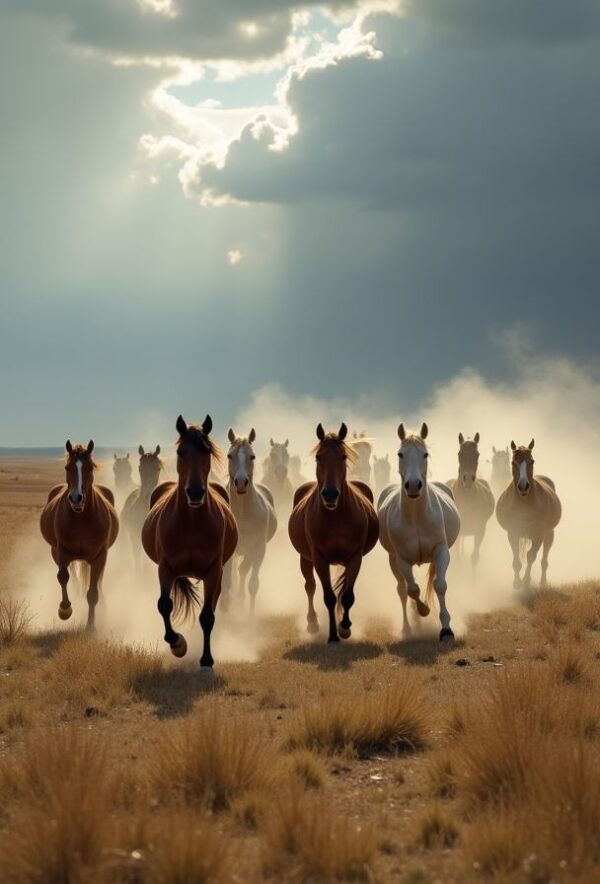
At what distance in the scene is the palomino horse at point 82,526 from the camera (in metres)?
14.9

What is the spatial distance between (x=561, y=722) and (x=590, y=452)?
44812mm

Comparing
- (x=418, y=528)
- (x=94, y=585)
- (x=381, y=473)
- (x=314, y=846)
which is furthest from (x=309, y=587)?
(x=381, y=473)

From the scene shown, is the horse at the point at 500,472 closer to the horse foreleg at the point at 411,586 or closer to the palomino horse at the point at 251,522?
the palomino horse at the point at 251,522

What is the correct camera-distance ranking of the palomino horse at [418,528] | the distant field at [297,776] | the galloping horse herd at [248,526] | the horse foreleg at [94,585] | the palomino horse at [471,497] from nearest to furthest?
the distant field at [297,776] → the galloping horse herd at [248,526] → the palomino horse at [418,528] → the horse foreleg at [94,585] → the palomino horse at [471,497]

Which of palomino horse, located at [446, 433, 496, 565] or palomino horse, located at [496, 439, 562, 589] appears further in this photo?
palomino horse, located at [446, 433, 496, 565]

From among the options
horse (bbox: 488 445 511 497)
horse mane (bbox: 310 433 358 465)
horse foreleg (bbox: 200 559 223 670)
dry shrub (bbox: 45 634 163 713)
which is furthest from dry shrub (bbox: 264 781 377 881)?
horse (bbox: 488 445 511 497)

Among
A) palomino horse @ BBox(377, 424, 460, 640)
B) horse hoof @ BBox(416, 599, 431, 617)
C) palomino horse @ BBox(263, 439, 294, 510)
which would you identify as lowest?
horse hoof @ BBox(416, 599, 431, 617)

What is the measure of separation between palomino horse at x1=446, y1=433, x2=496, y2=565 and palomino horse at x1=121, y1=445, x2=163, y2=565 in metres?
6.56

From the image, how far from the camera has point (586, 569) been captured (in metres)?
26.0

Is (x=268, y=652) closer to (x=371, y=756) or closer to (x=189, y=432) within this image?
(x=189, y=432)

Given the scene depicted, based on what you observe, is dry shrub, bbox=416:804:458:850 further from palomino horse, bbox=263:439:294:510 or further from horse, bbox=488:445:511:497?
horse, bbox=488:445:511:497

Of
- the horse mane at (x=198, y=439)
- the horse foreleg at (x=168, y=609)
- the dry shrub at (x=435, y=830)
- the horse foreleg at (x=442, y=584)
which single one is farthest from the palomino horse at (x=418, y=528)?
the dry shrub at (x=435, y=830)

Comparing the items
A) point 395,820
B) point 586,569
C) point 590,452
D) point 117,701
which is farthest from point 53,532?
point 590,452

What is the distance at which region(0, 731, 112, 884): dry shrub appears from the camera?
213 inches
